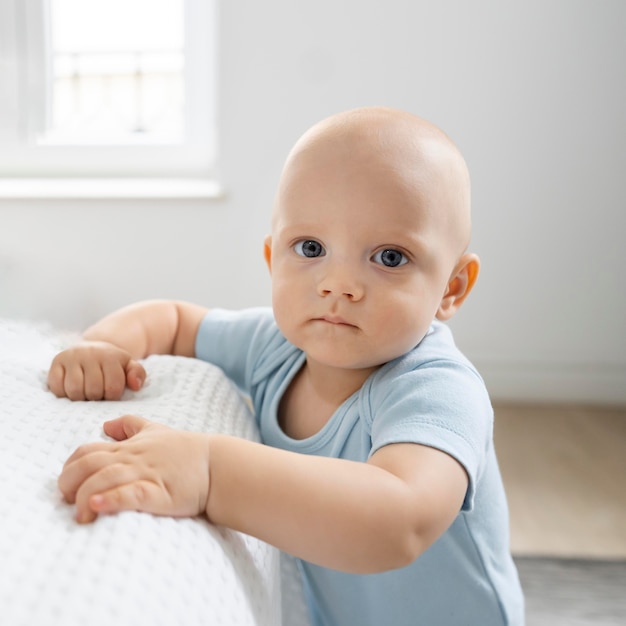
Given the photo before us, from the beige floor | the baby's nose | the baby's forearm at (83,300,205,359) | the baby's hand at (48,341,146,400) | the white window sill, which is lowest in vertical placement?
the beige floor

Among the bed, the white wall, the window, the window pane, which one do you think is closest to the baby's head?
the bed

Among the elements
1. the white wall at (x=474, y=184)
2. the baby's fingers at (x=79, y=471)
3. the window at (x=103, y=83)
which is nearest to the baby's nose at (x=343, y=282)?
the baby's fingers at (x=79, y=471)

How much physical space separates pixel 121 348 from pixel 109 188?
1.55 m

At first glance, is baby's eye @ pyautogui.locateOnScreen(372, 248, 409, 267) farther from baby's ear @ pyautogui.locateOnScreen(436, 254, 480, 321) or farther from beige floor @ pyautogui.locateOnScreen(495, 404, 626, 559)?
beige floor @ pyautogui.locateOnScreen(495, 404, 626, 559)

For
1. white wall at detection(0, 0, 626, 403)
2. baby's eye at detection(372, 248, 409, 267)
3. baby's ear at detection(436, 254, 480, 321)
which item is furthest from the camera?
white wall at detection(0, 0, 626, 403)

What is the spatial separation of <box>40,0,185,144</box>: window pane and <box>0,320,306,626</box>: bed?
1932mm

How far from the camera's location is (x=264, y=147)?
7.13 feet

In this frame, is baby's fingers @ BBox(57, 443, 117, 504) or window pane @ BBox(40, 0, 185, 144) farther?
window pane @ BBox(40, 0, 185, 144)

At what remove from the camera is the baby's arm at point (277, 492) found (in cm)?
48

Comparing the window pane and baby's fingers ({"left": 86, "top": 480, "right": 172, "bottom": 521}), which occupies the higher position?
the window pane

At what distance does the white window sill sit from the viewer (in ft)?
7.30

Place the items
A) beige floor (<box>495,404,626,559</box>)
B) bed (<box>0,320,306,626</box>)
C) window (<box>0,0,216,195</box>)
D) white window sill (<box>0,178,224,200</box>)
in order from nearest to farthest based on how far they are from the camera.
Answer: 1. bed (<box>0,320,306,626</box>)
2. beige floor (<box>495,404,626,559</box>)
3. white window sill (<box>0,178,224,200</box>)
4. window (<box>0,0,216,195</box>)

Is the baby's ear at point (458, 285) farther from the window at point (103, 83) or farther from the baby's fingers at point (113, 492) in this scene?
the window at point (103, 83)

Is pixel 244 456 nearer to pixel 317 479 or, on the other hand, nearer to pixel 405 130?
pixel 317 479
